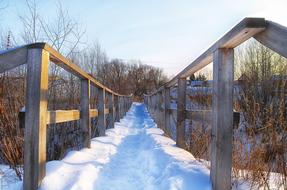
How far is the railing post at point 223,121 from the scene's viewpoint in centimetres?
230

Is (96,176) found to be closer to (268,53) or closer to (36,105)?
(36,105)

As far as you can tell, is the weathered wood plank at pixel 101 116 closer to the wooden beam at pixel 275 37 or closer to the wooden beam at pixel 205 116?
the wooden beam at pixel 205 116

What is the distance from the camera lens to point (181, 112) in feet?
14.4

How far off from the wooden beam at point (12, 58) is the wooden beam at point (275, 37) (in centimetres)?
182

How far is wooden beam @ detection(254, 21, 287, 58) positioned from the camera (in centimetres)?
144

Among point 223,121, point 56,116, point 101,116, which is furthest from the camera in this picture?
point 101,116

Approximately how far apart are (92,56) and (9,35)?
36.2 feet

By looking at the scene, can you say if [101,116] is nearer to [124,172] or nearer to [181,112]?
[181,112]

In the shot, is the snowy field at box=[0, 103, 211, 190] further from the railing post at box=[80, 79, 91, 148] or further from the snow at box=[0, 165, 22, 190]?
the railing post at box=[80, 79, 91, 148]

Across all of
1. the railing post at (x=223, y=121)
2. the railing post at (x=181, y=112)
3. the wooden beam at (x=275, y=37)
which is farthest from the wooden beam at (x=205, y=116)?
the wooden beam at (x=275, y=37)

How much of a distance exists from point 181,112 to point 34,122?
248cm

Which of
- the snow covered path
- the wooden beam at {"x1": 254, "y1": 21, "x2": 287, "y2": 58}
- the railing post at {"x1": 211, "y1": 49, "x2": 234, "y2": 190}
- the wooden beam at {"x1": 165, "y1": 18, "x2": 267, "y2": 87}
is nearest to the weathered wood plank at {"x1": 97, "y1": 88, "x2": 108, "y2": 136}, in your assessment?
the snow covered path

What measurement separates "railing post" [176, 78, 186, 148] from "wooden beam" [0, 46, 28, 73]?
8.44ft

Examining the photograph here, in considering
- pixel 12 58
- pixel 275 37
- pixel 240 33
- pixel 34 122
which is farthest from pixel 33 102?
pixel 275 37
